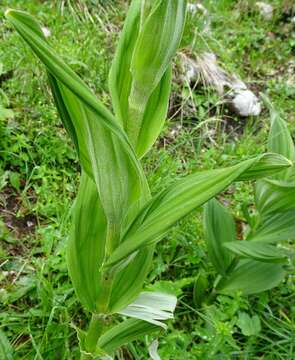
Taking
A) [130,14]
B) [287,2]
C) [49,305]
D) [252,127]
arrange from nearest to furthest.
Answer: [130,14] < [49,305] < [252,127] < [287,2]

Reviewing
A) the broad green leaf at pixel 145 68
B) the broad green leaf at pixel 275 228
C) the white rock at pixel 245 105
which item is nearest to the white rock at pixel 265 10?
the white rock at pixel 245 105

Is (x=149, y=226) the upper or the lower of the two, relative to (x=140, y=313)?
upper

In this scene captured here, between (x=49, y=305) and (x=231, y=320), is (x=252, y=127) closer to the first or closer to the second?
(x=231, y=320)

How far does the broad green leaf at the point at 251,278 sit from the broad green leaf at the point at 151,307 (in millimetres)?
528

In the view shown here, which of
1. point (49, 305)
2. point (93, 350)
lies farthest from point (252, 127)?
point (93, 350)

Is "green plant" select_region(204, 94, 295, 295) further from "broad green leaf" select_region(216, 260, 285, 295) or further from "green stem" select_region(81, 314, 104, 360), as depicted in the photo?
"green stem" select_region(81, 314, 104, 360)

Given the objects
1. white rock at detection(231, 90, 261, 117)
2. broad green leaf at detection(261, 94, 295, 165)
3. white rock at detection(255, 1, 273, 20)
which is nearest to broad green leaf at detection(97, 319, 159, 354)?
broad green leaf at detection(261, 94, 295, 165)

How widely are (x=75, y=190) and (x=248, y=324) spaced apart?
0.86 m

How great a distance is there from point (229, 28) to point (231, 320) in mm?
2697

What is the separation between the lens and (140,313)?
4.18 feet

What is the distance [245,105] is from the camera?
3018mm

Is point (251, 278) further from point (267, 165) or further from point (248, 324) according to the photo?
point (267, 165)

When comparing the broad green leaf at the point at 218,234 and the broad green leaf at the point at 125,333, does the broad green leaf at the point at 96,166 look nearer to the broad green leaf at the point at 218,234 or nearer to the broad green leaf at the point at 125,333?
the broad green leaf at the point at 125,333

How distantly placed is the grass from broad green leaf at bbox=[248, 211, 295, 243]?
0.24m
